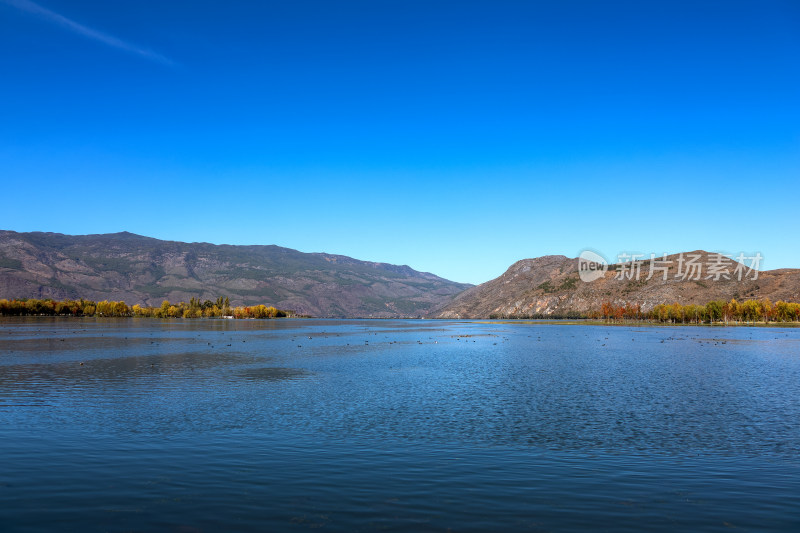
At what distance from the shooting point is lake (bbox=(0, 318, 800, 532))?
A: 1712 cm

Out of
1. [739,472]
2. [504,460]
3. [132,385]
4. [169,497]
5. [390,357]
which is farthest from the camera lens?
[390,357]

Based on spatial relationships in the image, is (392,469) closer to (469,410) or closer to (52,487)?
(52,487)

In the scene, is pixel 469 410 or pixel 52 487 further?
pixel 469 410

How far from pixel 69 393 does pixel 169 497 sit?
3174cm

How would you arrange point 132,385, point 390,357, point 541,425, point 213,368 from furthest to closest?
Answer: point 390,357 → point 213,368 → point 132,385 → point 541,425

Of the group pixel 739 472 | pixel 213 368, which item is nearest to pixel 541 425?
pixel 739 472

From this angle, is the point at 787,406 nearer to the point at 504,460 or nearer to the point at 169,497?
the point at 504,460

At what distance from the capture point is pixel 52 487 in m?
19.6

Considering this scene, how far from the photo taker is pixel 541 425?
32312 mm

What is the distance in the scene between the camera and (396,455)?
24.9 metres

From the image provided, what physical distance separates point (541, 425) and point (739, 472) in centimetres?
1160

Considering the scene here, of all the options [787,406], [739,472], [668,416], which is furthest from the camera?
[787,406]

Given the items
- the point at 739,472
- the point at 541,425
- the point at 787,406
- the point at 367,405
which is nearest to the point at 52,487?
the point at 367,405

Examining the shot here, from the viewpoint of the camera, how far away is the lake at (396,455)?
17.1m
